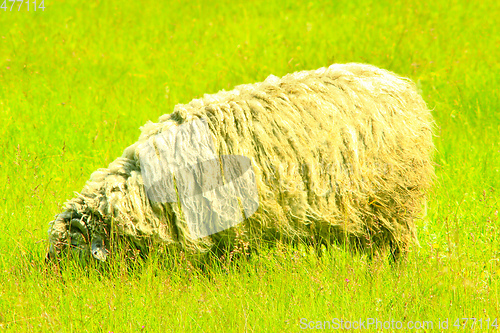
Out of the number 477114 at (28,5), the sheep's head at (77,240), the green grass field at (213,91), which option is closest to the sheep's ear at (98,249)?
the sheep's head at (77,240)

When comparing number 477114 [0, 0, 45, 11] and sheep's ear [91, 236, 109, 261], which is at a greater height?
number 477114 [0, 0, 45, 11]

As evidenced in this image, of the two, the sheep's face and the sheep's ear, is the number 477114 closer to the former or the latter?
the sheep's face

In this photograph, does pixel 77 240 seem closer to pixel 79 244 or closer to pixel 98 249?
pixel 79 244

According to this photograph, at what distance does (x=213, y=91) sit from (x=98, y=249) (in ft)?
14.0

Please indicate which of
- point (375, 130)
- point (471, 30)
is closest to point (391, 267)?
point (375, 130)

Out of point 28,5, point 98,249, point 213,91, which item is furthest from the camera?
point 28,5

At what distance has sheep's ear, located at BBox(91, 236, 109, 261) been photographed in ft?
11.0

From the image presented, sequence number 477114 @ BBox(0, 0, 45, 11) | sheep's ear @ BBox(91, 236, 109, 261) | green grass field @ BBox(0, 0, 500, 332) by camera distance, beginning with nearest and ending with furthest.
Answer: green grass field @ BBox(0, 0, 500, 332) → sheep's ear @ BBox(91, 236, 109, 261) → number 477114 @ BBox(0, 0, 45, 11)

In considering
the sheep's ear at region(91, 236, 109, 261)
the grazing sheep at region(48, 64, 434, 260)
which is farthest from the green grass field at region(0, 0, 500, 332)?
the grazing sheep at region(48, 64, 434, 260)

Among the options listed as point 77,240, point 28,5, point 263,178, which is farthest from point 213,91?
point 28,5

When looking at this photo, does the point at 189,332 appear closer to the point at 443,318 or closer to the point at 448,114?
the point at 443,318

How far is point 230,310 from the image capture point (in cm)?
297

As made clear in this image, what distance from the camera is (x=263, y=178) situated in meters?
3.39

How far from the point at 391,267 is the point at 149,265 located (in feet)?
5.94
